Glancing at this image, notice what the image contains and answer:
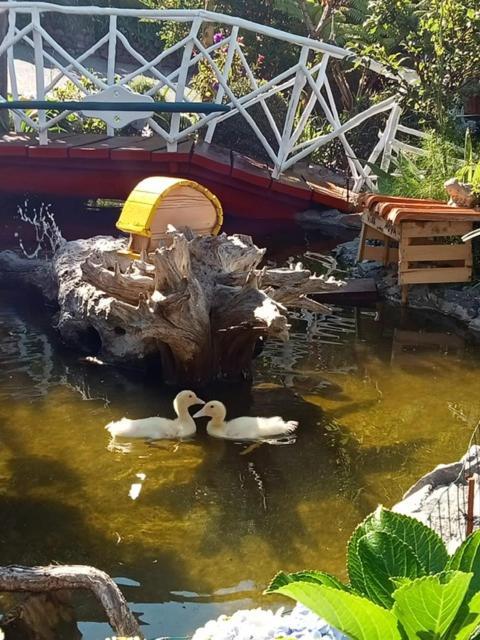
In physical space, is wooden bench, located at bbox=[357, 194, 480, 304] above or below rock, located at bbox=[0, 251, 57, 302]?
above

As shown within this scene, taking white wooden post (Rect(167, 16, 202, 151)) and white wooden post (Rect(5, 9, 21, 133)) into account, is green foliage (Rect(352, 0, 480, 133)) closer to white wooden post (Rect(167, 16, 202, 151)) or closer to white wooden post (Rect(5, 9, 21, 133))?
white wooden post (Rect(167, 16, 202, 151))

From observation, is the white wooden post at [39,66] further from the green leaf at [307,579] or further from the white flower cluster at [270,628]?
the green leaf at [307,579]

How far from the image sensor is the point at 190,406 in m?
5.14

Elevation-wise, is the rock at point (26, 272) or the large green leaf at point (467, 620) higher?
the large green leaf at point (467, 620)

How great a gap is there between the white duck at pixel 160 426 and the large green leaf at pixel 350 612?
11.4 feet

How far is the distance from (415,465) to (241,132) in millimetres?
Answer: 9773

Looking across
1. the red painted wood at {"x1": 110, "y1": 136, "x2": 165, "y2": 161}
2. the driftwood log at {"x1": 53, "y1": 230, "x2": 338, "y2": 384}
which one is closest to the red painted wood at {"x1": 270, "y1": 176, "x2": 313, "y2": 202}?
the red painted wood at {"x1": 110, "y1": 136, "x2": 165, "y2": 161}

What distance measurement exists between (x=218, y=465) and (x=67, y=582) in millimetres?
1879

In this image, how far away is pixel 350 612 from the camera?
3.85ft

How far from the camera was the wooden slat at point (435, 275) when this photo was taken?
285 inches

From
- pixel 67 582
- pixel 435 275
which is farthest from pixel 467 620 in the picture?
pixel 435 275

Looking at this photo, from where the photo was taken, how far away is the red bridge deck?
10.1m

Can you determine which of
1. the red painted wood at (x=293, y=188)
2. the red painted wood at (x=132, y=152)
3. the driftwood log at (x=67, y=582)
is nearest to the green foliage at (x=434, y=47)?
the red painted wood at (x=293, y=188)

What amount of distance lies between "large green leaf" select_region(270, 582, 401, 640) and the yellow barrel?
4875 mm
